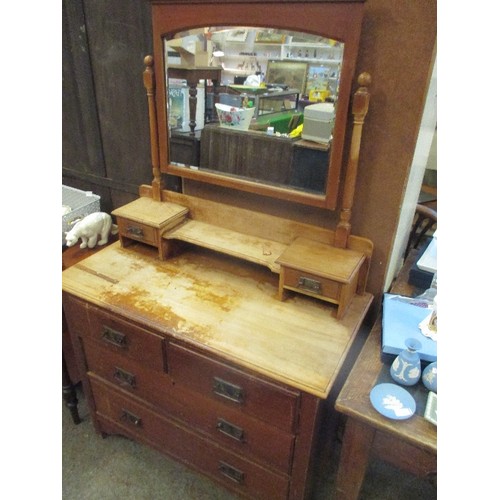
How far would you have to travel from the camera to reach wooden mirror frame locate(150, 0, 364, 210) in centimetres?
88

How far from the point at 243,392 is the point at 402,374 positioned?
0.40 m

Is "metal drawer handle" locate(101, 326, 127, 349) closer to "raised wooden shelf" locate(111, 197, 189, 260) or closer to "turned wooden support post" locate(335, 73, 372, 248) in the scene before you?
"raised wooden shelf" locate(111, 197, 189, 260)

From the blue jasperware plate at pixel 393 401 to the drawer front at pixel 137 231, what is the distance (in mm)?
815

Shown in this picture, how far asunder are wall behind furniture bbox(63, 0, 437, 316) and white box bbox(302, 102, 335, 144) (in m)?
0.10

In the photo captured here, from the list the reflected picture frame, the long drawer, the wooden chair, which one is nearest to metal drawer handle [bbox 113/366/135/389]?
the long drawer

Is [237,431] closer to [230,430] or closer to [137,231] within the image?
[230,430]

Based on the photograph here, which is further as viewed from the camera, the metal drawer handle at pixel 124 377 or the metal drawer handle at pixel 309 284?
the metal drawer handle at pixel 124 377

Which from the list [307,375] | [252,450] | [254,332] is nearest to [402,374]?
[307,375]

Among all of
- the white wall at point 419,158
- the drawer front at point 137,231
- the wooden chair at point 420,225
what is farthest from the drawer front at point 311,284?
the wooden chair at point 420,225

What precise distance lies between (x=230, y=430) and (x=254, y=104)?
0.97 m

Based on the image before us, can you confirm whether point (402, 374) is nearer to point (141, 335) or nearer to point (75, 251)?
point (141, 335)

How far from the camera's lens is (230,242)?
122cm

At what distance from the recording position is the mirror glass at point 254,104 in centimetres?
98

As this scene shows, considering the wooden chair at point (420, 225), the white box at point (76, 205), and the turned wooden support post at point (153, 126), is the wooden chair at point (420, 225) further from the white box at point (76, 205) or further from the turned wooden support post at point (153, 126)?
the white box at point (76, 205)
